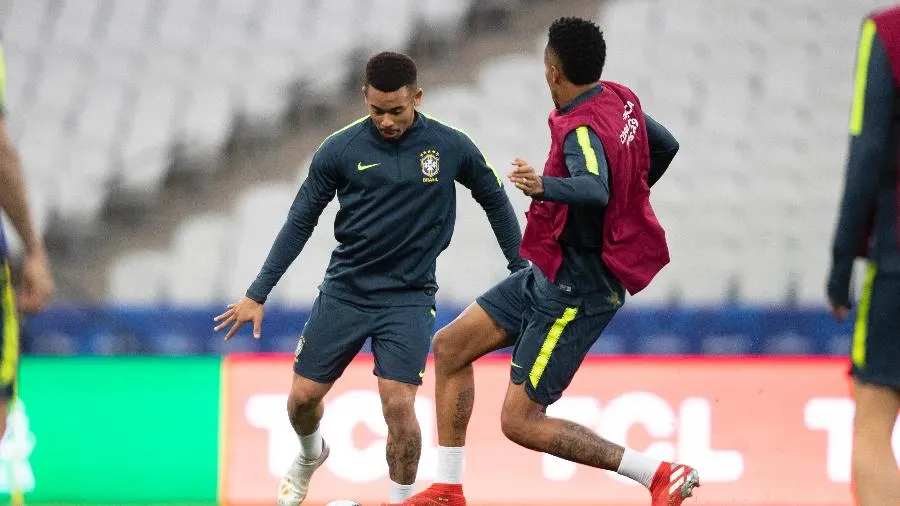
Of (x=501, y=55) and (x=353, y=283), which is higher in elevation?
(x=501, y=55)

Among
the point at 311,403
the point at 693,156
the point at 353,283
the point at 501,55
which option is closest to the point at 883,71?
the point at 353,283

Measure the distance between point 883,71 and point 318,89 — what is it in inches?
319

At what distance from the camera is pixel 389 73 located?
17.2 feet

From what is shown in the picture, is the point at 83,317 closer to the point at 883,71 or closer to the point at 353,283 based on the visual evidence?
the point at 353,283

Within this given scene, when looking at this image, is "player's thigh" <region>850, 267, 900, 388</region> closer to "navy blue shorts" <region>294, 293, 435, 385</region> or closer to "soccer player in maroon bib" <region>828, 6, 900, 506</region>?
"soccer player in maroon bib" <region>828, 6, 900, 506</region>

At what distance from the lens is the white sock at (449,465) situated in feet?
18.2

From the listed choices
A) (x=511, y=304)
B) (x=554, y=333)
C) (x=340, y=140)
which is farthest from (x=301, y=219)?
(x=554, y=333)

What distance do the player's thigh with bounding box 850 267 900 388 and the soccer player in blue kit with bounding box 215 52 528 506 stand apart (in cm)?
214

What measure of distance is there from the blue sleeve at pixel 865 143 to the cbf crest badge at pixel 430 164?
2109 millimetres

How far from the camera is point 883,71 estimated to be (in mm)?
3619

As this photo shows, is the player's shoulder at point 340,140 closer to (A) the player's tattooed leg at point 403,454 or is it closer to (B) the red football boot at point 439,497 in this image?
(A) the player's tattooed leg at point 403,454

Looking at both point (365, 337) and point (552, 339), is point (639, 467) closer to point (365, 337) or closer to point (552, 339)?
point (552, 339)

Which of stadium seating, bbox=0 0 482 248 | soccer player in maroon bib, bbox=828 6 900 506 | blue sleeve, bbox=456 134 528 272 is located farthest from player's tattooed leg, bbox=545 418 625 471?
stadium seating, bbox=0 0 482 248

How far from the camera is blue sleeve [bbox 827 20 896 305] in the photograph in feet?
11.9
